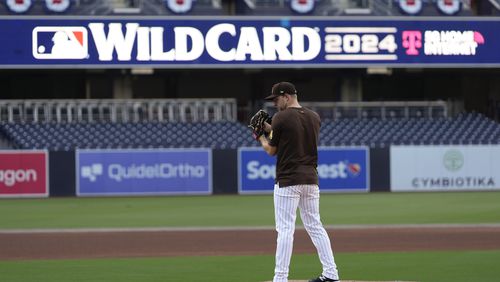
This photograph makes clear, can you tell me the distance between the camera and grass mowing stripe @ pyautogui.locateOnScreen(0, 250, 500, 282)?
472 inches

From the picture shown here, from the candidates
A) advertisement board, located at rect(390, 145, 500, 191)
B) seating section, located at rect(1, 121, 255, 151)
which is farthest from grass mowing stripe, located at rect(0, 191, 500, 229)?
seating section, located at rect(1, 121, 255, 151)

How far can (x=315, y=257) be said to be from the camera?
14320 mm


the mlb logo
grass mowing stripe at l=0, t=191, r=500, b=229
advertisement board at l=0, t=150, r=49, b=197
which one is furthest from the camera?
the mlb logo

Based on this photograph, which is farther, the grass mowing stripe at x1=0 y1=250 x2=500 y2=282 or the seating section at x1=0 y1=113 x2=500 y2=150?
the seating section at x1=0 y1=113 x2=500 y2=150

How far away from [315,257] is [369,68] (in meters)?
26.8

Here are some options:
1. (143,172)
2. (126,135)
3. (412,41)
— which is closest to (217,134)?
(126,135)

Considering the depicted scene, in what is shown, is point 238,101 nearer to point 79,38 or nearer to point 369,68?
point 369,68

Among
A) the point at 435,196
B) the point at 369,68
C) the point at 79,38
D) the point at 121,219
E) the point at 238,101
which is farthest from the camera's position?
the point at 238,101

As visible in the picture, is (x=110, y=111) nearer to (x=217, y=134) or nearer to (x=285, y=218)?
(x=217, y=134)

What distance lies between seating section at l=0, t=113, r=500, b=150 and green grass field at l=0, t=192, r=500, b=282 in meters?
3.64

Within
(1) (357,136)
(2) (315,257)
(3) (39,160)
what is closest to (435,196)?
(1) (357,136)

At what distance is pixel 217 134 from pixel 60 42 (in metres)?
6.03

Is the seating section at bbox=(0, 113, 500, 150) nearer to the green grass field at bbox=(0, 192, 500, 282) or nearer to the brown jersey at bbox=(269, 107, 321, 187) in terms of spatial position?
the green grass field at bbox=(0, 192, 500, 282)

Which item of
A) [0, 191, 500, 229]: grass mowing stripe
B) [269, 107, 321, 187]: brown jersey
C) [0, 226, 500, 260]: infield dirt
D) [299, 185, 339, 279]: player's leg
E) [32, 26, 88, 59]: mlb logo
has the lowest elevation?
[0, 191, 500, 229]: grass mowing stripe
